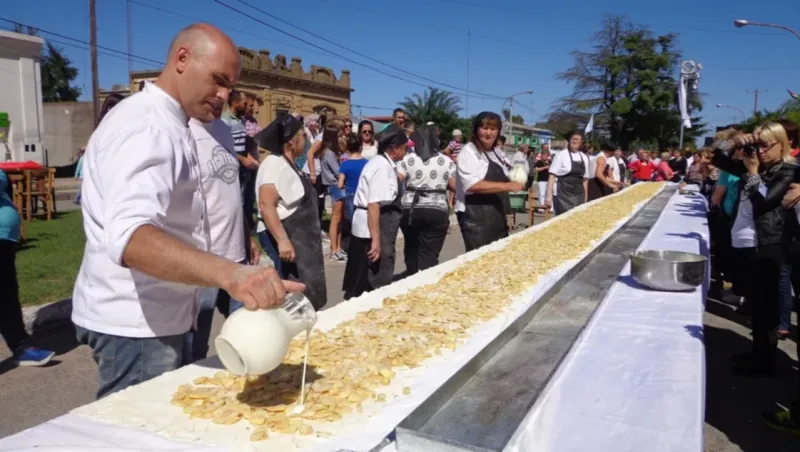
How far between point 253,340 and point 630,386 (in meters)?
1.22

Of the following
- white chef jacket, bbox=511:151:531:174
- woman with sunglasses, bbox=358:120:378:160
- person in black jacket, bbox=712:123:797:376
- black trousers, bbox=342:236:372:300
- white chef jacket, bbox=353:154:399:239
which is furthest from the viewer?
woman with sunglasses, bbox=358:120:378:160

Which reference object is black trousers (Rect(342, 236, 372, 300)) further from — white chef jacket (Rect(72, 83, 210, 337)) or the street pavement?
white chef jacket (Rect(72, 83, 210, 337))

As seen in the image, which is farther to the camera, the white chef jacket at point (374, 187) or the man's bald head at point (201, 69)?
the white chef jacket at point (374, 187)

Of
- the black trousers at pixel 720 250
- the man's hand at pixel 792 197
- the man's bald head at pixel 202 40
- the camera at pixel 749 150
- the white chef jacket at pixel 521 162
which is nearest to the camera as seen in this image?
the man's bald head at pixel 202 40

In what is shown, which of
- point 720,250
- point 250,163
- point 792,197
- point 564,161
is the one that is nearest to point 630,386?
point 792,197

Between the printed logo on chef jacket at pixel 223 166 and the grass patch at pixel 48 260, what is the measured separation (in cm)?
344

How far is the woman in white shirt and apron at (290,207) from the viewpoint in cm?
357

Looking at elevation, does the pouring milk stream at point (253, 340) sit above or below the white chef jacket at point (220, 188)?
below

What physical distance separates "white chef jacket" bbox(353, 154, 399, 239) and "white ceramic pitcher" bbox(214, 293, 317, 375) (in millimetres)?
3061

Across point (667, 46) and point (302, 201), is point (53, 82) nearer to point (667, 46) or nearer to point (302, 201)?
point (667, 46)

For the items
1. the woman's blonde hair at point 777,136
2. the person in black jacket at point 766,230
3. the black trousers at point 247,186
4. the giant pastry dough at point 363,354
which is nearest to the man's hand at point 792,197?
the person in black jacket at point 766,230

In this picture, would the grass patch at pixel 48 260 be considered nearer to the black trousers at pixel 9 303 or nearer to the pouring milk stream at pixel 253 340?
the black trousers at pixel 9 303

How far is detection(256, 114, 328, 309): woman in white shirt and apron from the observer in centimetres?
357

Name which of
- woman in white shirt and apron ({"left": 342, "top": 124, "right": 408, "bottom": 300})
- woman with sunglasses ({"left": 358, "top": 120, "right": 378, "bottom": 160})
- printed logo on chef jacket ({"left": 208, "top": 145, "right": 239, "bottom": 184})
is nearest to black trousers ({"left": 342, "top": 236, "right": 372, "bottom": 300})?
woman in white shirt and apron ({"left": 342, "top": 124, "right": 408, "bottom": 300})
